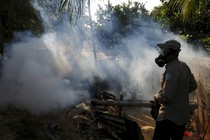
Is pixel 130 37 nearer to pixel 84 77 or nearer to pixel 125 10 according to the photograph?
pixel 125 10

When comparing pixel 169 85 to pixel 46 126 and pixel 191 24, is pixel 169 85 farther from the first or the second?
pixel 191 24

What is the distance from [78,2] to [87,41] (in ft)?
50.6

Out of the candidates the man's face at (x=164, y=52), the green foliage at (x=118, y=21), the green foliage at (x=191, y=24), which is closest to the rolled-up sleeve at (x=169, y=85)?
the man's face at (x=164, y=52)

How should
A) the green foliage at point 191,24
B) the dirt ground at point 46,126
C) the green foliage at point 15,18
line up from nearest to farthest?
1. the dirt ground at point 46,126
2. the green foliage at point 15,18
3. the green foliage at point 191,24

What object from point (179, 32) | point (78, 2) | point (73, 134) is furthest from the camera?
point (179, 32)

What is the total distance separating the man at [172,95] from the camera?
3.62m

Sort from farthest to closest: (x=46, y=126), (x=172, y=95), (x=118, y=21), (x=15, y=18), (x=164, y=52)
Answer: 1. (x=118, y=21)
2. (x=15, y=18)
3. (x=46, y=126)
4. (x=164, y=52)
5. (x=172, y=95)

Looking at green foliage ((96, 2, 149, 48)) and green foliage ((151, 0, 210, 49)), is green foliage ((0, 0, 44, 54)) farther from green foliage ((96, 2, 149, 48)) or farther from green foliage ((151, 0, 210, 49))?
green foliage ((96, 2, 149, 48))

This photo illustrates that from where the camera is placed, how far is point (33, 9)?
6934mm

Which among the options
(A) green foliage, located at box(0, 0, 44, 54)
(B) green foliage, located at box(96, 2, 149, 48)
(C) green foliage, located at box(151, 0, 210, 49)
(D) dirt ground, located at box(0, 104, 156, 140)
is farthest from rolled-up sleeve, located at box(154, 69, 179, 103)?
(B) green foliage, located at box(96, 2, 149, 48)

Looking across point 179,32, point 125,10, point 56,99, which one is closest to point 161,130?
point 56,99

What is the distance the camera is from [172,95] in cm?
359

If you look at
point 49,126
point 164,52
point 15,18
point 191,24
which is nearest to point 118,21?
point 191,24

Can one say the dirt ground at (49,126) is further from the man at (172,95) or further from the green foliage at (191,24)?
the green foliage at (191,24)
